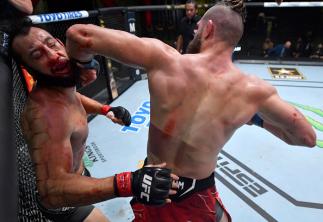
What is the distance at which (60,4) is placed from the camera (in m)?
6.70

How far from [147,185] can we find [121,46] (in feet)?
2.01

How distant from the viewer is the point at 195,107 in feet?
4.47

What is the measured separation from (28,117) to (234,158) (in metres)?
2.49

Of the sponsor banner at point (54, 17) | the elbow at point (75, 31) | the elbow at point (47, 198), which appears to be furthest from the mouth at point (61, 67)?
the sponsor banner at point (54, 17)

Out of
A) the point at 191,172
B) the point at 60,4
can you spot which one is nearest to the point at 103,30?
the point at 191,172

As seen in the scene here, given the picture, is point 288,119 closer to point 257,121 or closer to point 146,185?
point 257,121

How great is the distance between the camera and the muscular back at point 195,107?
135cm

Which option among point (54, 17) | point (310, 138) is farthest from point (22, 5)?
point (54, 17)

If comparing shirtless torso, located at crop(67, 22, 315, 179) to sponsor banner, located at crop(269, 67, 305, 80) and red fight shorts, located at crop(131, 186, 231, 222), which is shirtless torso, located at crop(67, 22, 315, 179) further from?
sponsor banner, located at crop(269, 67, 305, 80)

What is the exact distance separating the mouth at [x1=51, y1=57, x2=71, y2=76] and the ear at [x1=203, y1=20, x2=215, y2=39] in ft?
2.33

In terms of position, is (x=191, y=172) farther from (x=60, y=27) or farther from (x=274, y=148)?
(x=60, y=27)

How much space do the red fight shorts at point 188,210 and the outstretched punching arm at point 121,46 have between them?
715mm

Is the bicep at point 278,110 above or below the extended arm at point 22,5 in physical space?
below

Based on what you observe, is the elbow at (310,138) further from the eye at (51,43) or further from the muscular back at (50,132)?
the eye at (51,43)
